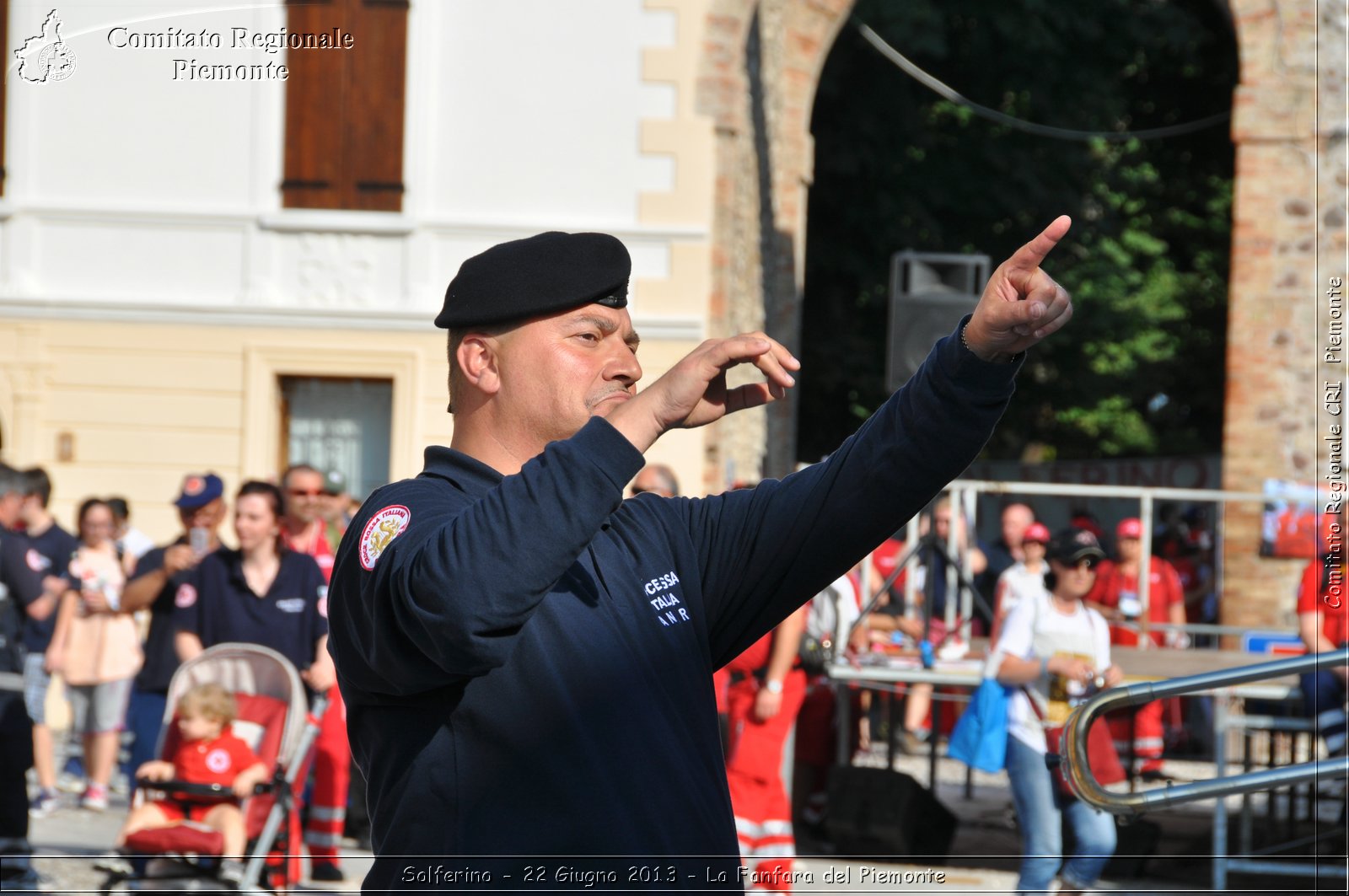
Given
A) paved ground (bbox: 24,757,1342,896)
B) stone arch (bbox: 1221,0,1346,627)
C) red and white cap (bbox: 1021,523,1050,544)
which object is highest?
stone arch (bbox: 1221,0,1346,627)

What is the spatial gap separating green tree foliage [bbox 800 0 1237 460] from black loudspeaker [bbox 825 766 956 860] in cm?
1194

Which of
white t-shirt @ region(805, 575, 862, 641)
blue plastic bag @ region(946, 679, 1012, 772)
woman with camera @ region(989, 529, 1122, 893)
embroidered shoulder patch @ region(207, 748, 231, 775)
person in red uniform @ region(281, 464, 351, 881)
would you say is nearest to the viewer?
embroidered shoulder patch @ region(207, 748, 231, 775)

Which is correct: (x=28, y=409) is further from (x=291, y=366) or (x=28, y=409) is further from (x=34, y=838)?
(x=34, y=838)

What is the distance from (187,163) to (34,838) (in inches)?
253

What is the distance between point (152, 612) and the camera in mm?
8805

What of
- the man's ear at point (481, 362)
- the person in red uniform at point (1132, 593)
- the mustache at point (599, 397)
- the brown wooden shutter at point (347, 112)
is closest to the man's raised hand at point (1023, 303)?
the mustache at point (599, 397)

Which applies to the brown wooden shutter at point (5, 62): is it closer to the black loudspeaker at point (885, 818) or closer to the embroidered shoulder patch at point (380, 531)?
the black loudspeaker at point (885, 818)

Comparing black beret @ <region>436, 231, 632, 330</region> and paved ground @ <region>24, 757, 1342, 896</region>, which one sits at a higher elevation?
black beret @ <region>436, 231, 632, 330</region>

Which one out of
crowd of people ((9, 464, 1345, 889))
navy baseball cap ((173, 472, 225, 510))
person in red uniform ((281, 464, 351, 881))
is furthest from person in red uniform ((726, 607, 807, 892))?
navy baseball cap ((173, 472, 225, 510))

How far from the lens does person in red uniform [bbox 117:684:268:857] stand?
22.3ft

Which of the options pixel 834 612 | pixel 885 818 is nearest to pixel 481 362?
pixel 885 818

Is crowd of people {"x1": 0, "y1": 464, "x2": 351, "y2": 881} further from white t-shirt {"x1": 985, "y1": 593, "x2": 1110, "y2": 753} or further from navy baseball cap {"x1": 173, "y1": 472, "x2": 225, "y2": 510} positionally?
white t-shirt {"x1": 985, "y1": 593, "x2": 1110, "y2": 753}

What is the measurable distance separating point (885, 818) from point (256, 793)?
11.6 feet

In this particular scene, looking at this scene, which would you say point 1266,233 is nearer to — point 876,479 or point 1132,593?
point 1132,593
